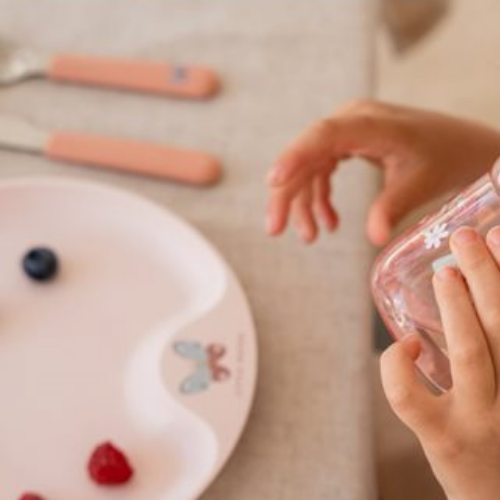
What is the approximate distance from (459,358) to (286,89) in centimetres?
34

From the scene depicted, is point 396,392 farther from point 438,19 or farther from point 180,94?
point 438,19

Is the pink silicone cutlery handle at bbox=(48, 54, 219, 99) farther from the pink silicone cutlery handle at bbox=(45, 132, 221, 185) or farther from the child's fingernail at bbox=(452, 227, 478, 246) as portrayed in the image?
the child's fingernail at bbox=(452, 227, 478, 246)

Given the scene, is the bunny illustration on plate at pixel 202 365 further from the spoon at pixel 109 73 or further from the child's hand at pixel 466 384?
the spoon at pixel 109 73

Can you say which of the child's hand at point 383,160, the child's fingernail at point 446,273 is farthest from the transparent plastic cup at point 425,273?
the child's hand at point 383,160

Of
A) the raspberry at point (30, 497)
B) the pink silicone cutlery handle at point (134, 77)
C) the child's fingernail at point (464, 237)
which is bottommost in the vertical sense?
the raspberry at point (30, 497)

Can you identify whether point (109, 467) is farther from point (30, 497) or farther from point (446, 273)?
point (446, 273)

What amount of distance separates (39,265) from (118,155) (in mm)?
109

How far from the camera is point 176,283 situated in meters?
0.56

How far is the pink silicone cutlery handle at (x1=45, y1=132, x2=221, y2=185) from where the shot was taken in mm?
602

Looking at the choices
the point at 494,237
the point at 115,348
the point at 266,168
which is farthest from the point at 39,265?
the point at 494,237

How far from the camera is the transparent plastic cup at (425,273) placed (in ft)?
1.40

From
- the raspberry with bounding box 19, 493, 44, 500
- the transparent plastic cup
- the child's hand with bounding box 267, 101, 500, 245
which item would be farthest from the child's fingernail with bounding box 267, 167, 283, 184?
the raspberry with bounding box 19, 493, 44, 500

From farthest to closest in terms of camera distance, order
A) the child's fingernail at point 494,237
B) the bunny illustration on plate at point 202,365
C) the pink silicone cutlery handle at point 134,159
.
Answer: the pink silicone cutlery handle at point 134,159, the bunny illustration on plate at point 202,365, the child's fingernail at point 494,237

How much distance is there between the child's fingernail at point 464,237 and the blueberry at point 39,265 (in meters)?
0.26
